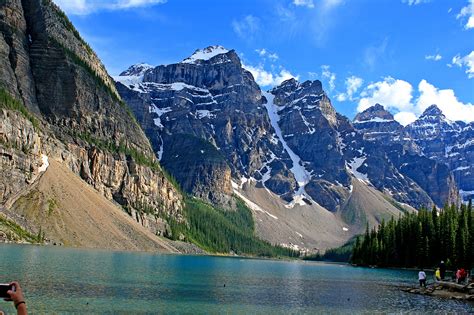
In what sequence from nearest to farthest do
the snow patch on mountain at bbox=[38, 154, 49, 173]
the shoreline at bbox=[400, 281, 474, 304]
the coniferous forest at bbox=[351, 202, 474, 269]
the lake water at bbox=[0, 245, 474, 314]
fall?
the lake water at bbox=[0, 245, 474, 314] → the shoreline at bbox=[400, 281, 474, 304] → the coniferous forest at bbox=[351, 202, 474, 269] → the snow patch on mountain at bbox=[38, 154, 49, 173]

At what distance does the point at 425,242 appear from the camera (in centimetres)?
12950

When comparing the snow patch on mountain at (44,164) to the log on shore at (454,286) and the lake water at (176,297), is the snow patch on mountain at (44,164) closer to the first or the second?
the lake water at (176,297)

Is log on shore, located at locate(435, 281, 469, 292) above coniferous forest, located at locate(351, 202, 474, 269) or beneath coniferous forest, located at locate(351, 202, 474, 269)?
beneath

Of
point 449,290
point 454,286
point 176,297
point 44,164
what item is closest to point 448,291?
point 449,290

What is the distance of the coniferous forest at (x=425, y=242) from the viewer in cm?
11306

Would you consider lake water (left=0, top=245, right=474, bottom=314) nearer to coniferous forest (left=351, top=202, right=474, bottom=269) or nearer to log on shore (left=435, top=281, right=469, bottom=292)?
log on shore (left=435, top=281, right=469, bottom=292)

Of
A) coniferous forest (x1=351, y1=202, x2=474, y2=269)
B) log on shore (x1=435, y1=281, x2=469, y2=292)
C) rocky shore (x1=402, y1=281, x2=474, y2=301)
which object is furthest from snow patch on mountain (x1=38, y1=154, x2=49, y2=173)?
log on shore (x1=435, y1=281, x2=469, y2=292)

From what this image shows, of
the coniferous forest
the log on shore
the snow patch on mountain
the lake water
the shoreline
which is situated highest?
the snow patch on mountain

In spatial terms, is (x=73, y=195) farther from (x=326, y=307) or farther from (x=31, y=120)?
(x=326, y=307)

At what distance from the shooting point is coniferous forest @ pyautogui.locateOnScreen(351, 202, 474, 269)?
113062 mm

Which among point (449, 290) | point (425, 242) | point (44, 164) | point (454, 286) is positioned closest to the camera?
point (454, 286)

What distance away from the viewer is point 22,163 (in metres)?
174

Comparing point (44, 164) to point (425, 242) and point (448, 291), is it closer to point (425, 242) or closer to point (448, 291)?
point (425, 242)

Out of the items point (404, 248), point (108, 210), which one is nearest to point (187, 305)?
point (404, 248)
